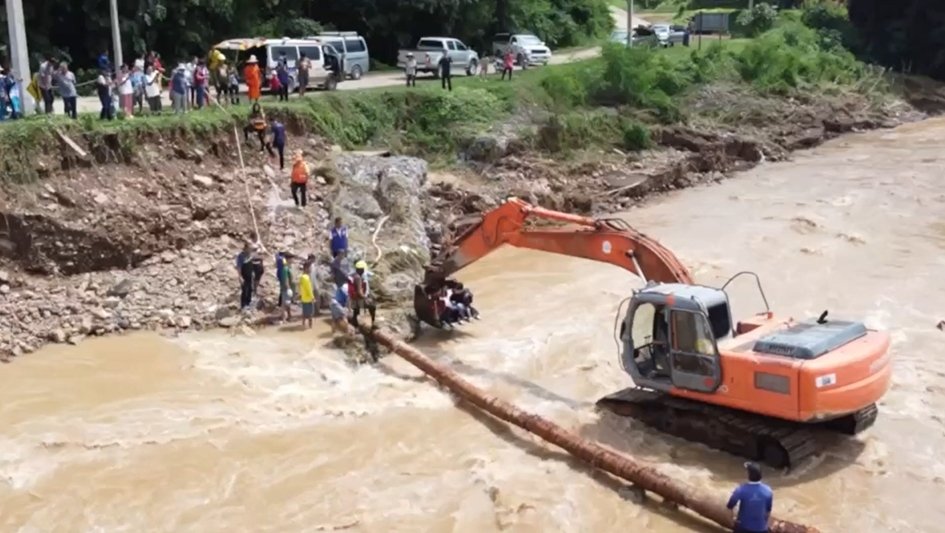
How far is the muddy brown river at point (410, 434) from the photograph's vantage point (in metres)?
14.0

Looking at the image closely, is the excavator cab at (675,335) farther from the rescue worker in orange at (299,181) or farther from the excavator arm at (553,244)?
the rescue worker in orange at (299,181)

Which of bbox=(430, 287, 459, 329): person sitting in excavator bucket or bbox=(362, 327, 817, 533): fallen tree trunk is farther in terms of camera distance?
bbox=(430, 287, 459, 329): person sitting in excavator bucket

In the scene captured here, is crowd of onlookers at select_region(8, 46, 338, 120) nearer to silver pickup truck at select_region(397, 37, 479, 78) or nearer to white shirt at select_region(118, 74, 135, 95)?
white shirt at select_region(118, 74, 135, 95)

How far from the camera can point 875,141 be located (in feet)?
146

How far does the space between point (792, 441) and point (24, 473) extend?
10.5 metres

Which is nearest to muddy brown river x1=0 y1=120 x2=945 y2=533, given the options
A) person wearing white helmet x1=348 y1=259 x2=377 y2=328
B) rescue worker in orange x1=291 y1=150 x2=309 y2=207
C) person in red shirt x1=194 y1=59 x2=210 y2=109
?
person wearing white helmet x1=348 y1=259 x2=377 y2=328

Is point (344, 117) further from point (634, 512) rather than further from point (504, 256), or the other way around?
point (634, 512)

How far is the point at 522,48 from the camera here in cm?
4816

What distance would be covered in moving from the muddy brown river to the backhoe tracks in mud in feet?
0.66

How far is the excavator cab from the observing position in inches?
582

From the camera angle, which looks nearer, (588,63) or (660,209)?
(660,209)

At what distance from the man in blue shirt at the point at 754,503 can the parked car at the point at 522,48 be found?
35721 mm

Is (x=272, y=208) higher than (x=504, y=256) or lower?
higher

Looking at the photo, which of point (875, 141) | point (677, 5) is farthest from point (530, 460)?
point (677, 5)
